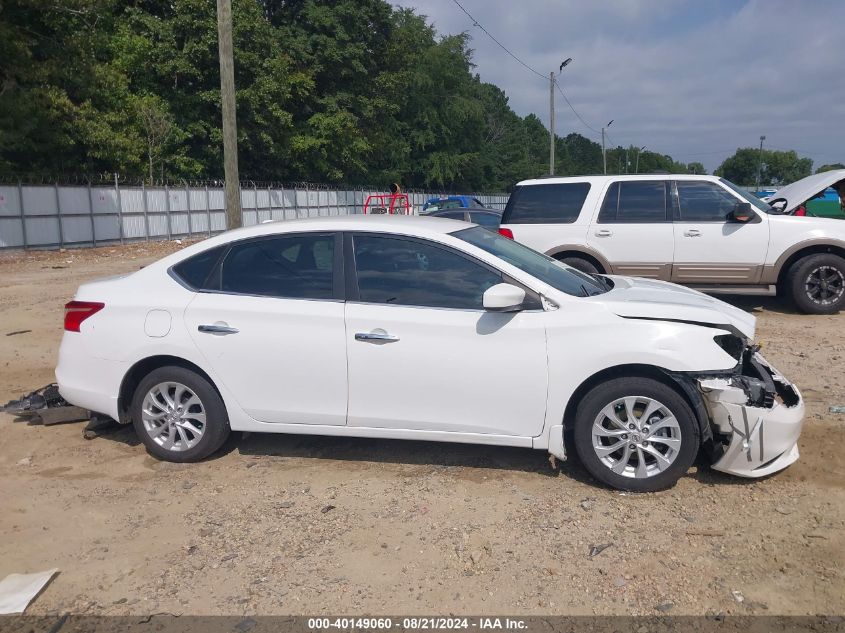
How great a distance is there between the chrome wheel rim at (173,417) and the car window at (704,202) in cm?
699

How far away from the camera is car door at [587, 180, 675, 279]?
9703 mm

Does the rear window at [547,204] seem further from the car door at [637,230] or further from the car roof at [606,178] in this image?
the car door at [637,230]

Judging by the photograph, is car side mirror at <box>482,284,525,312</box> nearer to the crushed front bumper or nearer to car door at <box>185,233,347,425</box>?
car door at <box>185,233,347,425</box>

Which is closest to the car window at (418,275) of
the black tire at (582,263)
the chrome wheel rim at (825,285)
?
the black tire at (582,263)

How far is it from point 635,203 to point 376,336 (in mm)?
6214

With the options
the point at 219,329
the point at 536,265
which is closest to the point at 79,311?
the point at 219,329

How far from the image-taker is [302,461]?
5203mm

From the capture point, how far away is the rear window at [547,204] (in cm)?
993

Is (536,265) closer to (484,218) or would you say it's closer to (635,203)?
(635,203)

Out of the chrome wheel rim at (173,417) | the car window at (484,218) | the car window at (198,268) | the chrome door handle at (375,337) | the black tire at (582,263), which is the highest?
the car window at (484,218)

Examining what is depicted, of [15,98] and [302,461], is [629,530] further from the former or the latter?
[15,98]

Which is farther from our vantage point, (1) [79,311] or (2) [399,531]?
(1) [79,311]

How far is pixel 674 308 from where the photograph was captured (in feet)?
14.9

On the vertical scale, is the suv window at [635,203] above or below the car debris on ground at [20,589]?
above
